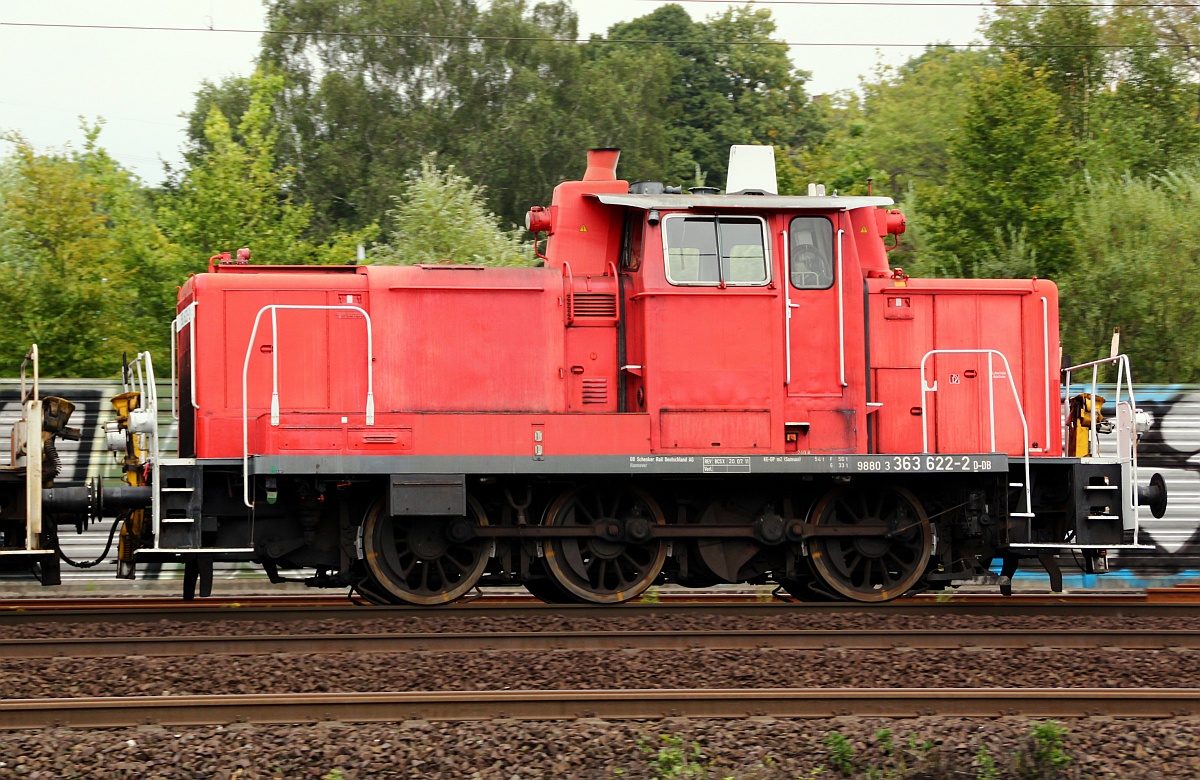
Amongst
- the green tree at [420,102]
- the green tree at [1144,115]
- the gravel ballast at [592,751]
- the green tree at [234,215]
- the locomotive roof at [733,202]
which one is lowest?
the gravel ballast at [592,751]

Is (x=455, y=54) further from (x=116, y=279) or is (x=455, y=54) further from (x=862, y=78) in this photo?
(x=116, y=279)

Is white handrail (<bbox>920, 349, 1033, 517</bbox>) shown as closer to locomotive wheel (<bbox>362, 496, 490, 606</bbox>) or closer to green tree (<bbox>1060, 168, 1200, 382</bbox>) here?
locomotive wheel (<bbox>362, 496, 490, 606</bbox>)

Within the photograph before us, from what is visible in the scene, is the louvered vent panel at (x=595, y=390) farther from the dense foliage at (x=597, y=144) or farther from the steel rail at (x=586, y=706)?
the dense foliage at (x=597, y=144)

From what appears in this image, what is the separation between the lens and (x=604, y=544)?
1111 cm

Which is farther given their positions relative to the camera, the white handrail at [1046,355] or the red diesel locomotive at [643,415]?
the white handrail at [1046,355]

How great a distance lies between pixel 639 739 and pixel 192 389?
6.16m

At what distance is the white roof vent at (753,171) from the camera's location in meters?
11.4

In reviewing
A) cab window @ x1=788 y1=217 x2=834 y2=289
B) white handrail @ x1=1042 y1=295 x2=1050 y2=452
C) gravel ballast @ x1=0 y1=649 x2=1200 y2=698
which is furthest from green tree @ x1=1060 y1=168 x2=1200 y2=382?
gravel ballast @ x1=0 y1=649 x2=1200 y2=698

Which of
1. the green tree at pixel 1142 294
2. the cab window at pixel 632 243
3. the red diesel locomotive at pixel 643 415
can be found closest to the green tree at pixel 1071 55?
the green tree at pixel 1142 294

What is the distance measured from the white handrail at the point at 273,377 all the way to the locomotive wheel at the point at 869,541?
420 centimetres

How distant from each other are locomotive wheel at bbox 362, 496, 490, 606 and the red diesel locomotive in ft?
0.07

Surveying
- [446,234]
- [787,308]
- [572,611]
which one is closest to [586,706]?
[572,611]

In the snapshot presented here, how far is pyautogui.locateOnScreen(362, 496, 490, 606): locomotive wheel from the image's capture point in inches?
426

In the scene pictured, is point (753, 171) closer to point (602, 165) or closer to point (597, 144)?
point (602, 165)
